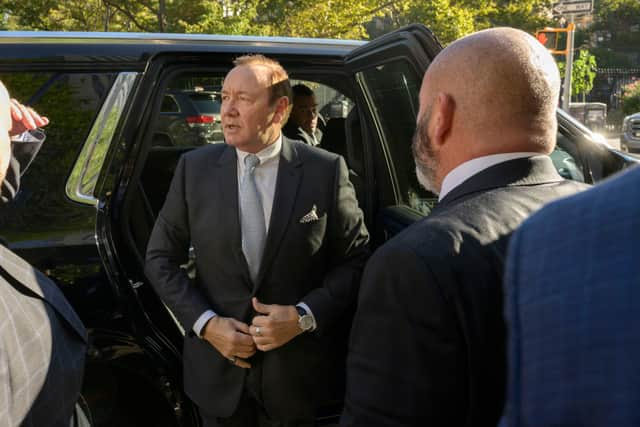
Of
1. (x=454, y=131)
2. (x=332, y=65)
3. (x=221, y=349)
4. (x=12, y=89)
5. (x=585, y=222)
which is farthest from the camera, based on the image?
(x=332, y=65)

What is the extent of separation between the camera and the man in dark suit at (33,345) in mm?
1161

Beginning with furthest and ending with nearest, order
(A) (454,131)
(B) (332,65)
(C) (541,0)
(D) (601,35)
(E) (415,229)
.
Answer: (D) (601,35) → (C) (541,0) → (B) (332,65) → (A) (454,131) → (E) (415,229)

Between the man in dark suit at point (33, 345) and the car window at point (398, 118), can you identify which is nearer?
the man in dark suit at point (33, 345)

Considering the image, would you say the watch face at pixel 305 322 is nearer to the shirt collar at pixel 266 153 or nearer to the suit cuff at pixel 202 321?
the suit cuff at pixel 202 321

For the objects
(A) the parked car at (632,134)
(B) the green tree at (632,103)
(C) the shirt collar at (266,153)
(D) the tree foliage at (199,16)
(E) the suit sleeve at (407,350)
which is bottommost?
(B) the green tree at (632,103)

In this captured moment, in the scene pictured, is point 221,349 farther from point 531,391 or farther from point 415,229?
point 531,391

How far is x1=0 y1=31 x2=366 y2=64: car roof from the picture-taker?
2.31m

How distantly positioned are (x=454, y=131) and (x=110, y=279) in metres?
1.53

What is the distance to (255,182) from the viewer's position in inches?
85.7

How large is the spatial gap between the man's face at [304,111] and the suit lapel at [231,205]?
162 centimetres

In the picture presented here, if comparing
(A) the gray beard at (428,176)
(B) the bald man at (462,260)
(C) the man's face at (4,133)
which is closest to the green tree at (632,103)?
(A) the gray beard at (428,176)

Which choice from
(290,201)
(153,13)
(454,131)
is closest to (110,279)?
(290,201)

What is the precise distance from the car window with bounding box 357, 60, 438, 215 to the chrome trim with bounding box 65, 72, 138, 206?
1004mm

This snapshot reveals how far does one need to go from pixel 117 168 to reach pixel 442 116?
1.56 m
